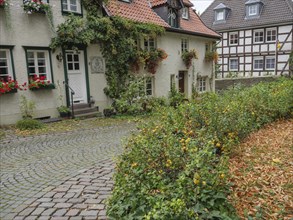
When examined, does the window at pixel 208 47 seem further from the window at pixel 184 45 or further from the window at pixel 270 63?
the window at pixel 270 63

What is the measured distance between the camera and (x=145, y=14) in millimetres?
14156

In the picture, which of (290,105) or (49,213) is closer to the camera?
(49,213)

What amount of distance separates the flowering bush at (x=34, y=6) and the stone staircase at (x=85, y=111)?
4110 millimetres

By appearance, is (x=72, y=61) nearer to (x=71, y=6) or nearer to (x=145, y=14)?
(x=71, y=6)

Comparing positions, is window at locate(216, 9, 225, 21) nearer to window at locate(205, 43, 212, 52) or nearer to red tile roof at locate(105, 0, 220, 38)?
window at locate(205, 43, 212, 52)

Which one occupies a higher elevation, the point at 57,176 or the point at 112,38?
the point at 112,38

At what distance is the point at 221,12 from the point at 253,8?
3376mm

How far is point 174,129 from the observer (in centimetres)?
456

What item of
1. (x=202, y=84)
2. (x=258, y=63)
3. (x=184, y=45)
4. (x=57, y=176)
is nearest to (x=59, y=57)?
(x=57, y=176)

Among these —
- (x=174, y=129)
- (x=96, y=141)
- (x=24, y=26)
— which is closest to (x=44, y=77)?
(x=24, y=26)

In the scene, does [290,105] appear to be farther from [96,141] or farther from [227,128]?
[96,141]

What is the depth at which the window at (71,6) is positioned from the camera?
35.8 feet

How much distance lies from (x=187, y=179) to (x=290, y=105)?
718cm

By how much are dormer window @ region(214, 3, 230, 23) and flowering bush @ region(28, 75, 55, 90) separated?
22.5 metres
